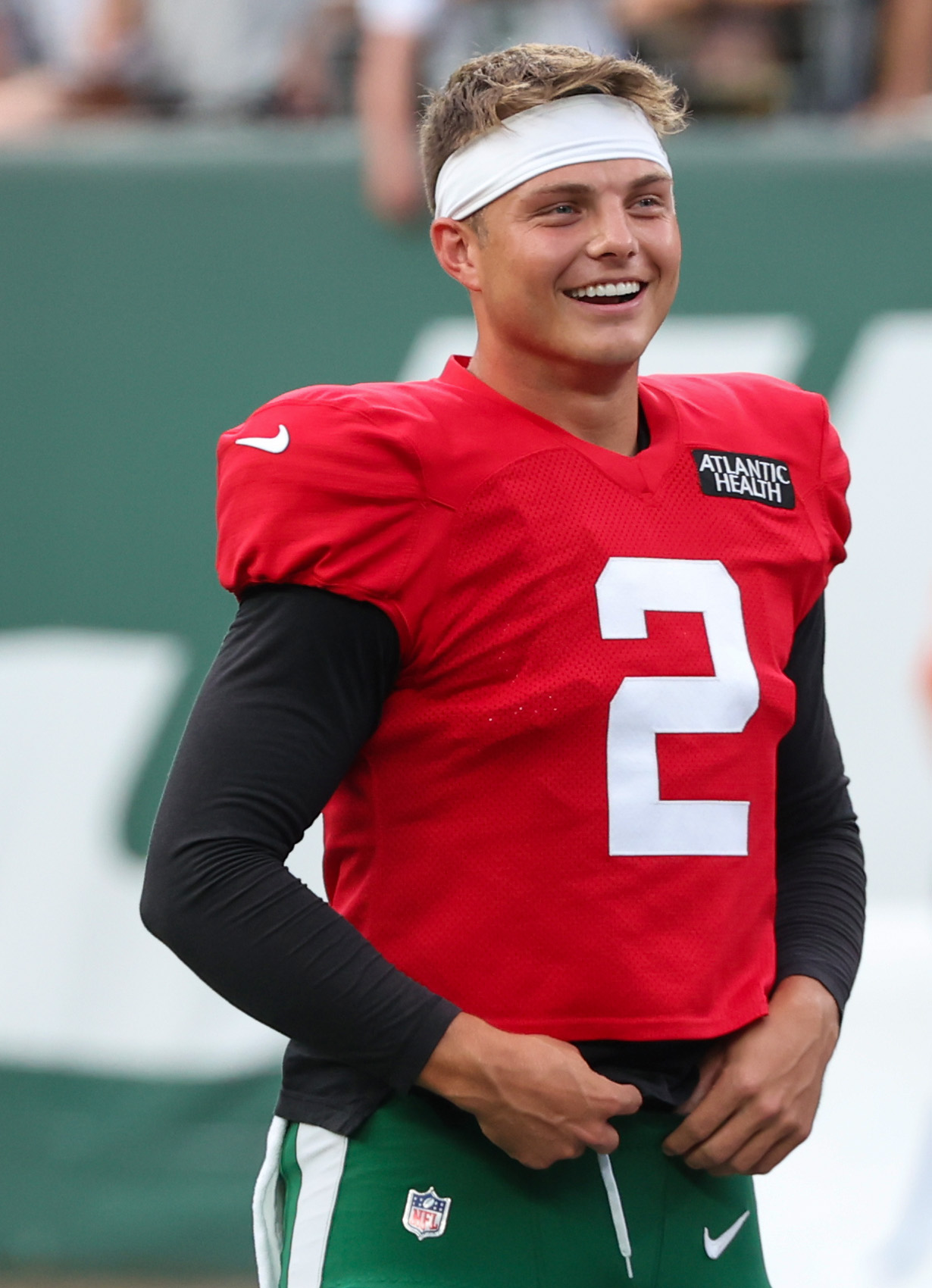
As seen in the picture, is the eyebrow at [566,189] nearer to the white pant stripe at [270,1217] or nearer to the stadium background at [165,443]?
the white pant stripe at [270,1217]

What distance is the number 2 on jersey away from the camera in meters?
1.13

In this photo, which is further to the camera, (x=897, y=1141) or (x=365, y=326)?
(x=365, y=326)

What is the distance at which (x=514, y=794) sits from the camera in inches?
44.1

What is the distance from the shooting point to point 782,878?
1.34 metres

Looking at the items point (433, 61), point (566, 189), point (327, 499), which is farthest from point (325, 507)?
point (433, 61)

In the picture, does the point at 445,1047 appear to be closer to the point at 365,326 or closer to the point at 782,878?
the point at 782,878

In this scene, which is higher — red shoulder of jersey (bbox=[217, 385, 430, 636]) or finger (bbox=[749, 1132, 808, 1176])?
red shoulder of jersey (bbox=[217, 385, 430, 636])

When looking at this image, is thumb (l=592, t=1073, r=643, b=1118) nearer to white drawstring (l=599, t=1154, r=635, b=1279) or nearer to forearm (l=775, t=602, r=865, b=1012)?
white drawstring (l=599, t=1154, r=635, b=1279)

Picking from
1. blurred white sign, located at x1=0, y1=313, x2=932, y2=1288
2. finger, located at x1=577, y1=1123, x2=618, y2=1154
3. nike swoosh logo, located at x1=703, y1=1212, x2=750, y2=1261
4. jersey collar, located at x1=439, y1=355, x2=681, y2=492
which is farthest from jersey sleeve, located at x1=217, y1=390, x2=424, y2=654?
blurred white sign, located at x1=0, y1=313, x2=932, y2=1288

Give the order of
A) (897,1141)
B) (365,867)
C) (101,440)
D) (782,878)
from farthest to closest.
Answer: (101,440), (897,1141), (782,878), (365,867)

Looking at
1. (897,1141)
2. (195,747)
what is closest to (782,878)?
(195,747)

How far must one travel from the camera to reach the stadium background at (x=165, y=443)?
2600mm

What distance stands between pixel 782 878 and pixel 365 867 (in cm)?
36

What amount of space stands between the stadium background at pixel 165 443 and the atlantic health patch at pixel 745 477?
4.47 feet
